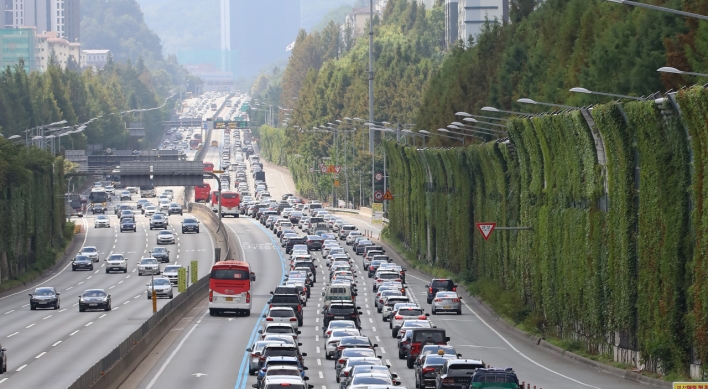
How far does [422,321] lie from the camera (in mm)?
59344

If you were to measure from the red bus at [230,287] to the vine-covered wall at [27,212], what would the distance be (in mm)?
30321

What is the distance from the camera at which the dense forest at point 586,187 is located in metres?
48.8

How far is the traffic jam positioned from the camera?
135ft

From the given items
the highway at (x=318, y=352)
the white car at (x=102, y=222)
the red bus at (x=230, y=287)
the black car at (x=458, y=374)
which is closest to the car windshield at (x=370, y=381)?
the black car at (x=458, y=374)

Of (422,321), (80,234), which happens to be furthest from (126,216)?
(422,321)

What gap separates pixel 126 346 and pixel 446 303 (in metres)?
30.0

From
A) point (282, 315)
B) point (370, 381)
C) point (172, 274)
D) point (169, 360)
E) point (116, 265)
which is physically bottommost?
point (169, 360)

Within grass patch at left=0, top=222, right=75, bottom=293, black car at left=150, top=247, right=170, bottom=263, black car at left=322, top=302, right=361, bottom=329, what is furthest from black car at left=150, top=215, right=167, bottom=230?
black car at left=322, top=302, right=361, bottom=329

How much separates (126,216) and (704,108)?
11379 centimetres

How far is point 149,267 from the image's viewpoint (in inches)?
4195

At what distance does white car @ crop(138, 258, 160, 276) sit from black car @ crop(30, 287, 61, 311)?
25139mm

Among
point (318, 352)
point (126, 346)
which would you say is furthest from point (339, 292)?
point (126, 346)

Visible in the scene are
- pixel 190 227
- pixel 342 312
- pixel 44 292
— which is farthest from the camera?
pixel 190 227

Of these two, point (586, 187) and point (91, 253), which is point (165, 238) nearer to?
point (91, 253)
